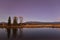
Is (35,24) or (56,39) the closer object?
(56,39)

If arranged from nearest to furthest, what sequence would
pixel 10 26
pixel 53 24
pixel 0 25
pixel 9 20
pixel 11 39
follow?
pixel 11 39 < pixel 9 20 < pixel 10 26 < pixel 0 25 < pixel 53 24

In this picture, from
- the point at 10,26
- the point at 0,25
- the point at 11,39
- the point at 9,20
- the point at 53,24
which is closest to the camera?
the point at 11,39

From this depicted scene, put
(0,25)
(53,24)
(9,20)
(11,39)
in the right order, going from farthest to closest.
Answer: (53,24) < (0,25) < (9,20) < (11,39)

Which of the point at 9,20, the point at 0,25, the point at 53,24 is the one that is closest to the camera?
the point at 9,20

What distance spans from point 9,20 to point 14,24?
2600 millimetres

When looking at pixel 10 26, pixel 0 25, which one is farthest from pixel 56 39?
pixel 0 25

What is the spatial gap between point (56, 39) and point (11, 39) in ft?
16.5

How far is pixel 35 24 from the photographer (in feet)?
215

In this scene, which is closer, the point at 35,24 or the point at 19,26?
the point at 19,26

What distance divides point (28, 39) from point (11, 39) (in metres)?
2.04

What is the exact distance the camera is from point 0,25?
51344 mm

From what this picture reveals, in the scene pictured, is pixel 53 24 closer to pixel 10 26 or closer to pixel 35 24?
pixel 35 24

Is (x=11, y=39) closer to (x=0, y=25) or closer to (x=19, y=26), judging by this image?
(x=19, y=26)

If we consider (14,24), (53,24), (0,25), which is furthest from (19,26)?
(53,24)
